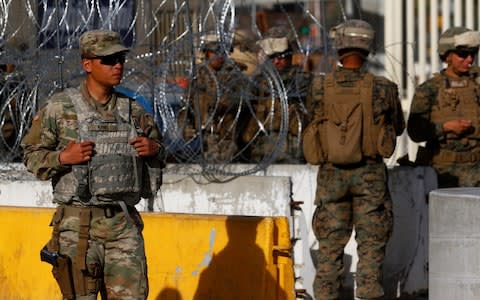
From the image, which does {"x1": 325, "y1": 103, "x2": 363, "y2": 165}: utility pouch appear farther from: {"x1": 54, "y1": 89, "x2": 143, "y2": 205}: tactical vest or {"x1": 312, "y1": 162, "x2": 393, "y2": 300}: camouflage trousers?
{"x1": 54, "y1": 89, "x2": 143, "y2": 205}: tactical vest

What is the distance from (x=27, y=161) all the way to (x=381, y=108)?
2654 mm

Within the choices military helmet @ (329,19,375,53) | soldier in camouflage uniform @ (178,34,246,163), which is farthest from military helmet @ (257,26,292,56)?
military helmet @ (329,19,375,53)

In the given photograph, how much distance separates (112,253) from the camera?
20.7 feet

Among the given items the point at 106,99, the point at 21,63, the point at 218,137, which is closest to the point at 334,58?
the point at 218,137

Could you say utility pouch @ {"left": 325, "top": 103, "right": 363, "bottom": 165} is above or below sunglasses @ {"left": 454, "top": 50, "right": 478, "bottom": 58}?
below

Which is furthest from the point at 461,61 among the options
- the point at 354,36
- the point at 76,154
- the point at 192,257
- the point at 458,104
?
the point at 76,154

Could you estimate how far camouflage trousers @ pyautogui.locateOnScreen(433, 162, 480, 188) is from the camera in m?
8.91

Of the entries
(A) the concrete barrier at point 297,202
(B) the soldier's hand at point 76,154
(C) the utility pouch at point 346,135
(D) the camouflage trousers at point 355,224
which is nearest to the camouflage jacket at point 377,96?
(C) the utility pouch at point 346,135

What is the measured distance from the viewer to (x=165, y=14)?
10305 mm

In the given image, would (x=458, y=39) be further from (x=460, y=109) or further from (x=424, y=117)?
(x=424, y=117)

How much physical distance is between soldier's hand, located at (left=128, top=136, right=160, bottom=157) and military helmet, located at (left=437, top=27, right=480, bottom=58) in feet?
10.9

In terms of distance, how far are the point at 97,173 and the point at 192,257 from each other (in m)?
1.61

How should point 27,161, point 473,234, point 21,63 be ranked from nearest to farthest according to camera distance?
point 473,234
point 27,161
point 21,63

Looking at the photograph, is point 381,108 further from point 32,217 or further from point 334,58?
point 334,58
